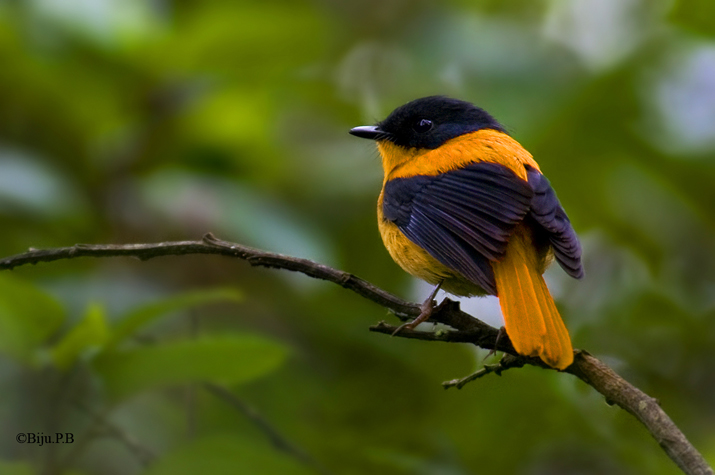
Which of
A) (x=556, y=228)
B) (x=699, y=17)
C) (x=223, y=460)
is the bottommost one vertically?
(x=223, y=460)

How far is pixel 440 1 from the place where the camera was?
426 cm

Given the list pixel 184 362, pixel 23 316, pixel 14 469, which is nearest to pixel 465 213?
pixel 184 362

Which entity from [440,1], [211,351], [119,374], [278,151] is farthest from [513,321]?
[440,1]

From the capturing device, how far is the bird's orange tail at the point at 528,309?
193cm

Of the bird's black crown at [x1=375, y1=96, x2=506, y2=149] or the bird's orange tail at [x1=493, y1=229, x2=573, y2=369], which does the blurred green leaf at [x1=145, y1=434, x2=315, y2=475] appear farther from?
the bird's black crown at [x1=375, y1=96, x2=506, y2=149]

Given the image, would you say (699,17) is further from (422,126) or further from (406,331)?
(406,331)

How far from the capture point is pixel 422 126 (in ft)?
11.3

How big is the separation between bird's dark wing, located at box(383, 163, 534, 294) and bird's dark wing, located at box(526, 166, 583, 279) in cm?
4

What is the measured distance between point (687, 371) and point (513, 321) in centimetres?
189

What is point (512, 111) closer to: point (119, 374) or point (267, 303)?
point (267, 303)

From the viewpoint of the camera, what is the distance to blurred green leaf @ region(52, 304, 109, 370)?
6.49 ft

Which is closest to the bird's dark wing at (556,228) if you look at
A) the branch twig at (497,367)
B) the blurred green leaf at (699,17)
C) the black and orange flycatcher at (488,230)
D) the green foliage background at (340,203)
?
the black and orange flycatcher at (488,230)

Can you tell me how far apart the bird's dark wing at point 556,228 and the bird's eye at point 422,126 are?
3.06 ft

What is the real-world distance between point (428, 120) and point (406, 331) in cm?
182
